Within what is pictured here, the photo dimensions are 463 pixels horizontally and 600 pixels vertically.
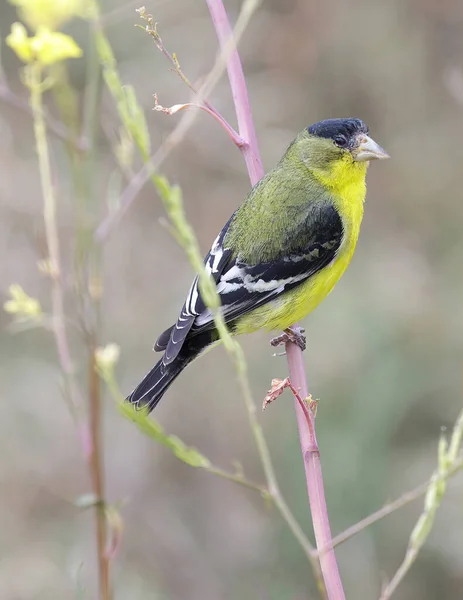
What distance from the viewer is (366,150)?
3096 millimetres

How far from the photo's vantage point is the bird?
9.66ft

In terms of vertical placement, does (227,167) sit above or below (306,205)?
above

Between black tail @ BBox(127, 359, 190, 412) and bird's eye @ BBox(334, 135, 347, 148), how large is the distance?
1.11m

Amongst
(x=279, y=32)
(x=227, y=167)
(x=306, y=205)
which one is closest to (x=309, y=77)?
(x=279, y=32)

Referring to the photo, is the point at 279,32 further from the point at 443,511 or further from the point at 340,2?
the point at 443,511

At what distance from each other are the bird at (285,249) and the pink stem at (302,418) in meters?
0.58

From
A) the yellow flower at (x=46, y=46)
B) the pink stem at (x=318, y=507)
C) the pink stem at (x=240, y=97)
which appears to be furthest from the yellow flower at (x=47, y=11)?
the pink stem at (x=318, y=507)

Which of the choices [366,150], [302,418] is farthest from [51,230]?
[366,150]

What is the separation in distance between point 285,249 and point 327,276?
0.63 feet

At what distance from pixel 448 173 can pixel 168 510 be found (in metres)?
3.04

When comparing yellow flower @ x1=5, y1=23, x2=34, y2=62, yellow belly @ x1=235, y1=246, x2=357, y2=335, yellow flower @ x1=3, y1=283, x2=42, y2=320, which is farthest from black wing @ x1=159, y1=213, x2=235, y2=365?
yellow flower @ x1=5, y1=23, x2=34, y2=62

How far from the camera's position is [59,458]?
522 centimetres

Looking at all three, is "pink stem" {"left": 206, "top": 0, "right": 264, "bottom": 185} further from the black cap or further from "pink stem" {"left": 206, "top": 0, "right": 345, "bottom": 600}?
the black cap

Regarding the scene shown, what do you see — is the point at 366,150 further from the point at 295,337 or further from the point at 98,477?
the point at 98,477
